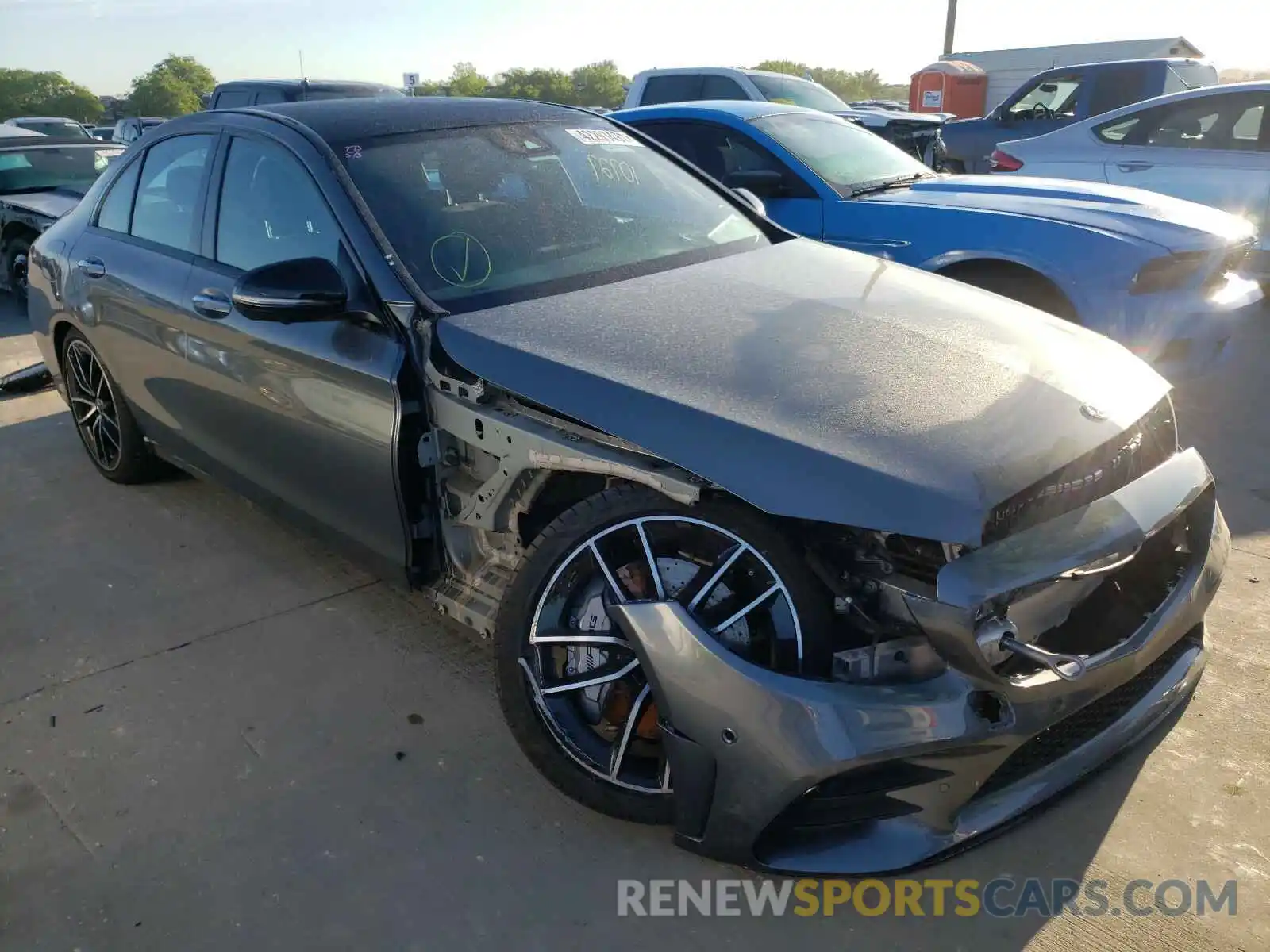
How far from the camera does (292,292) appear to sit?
270 cm

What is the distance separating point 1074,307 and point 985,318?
2030 mm

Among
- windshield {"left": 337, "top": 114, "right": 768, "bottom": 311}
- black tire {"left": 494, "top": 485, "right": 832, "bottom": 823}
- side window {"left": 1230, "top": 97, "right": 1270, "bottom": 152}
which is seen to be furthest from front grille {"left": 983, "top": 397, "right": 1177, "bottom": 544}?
side window {"left": 1230, "top": 97, "right": 1270, "bottom": 152}

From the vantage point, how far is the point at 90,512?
442cm

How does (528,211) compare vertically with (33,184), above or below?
above

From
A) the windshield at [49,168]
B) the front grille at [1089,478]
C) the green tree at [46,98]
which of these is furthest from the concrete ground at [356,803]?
the green tree at [46,98]

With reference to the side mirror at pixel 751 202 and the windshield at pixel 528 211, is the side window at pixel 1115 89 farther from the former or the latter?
the windshield at pixel 528 211

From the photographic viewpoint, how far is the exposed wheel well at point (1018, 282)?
4.68m

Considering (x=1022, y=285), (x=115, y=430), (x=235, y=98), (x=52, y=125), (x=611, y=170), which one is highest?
(x=235, y=98)

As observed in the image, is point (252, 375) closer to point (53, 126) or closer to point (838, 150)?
point (838, 150)

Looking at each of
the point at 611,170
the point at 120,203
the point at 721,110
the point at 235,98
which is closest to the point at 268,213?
the point at 611,170

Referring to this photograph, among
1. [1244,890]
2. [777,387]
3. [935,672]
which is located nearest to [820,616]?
[935,672]

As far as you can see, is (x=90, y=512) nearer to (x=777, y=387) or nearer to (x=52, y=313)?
(x=52, y=313)

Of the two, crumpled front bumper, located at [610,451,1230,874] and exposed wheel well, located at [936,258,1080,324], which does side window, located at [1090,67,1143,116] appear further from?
crumpled front bumper, located at [610,451,1230,874]

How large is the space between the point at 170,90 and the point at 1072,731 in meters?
48.3
